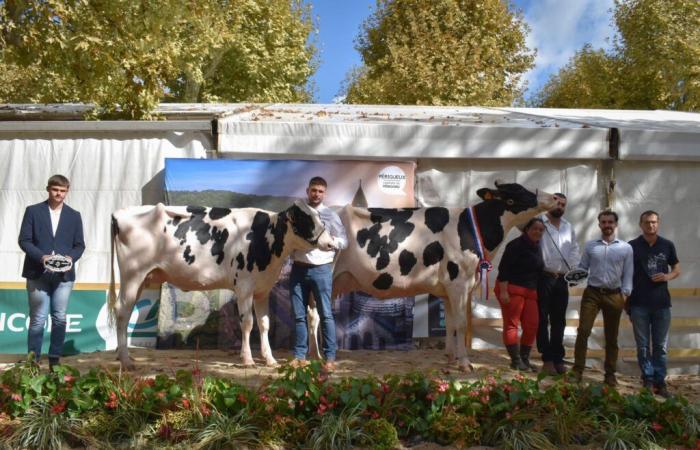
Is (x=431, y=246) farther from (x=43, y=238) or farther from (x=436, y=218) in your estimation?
(x=43, y=238)

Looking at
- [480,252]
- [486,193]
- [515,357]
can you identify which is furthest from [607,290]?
[486,193]

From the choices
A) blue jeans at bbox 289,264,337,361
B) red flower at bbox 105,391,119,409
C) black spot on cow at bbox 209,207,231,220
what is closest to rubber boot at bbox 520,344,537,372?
blue jeans at bbox 289,264,337,361

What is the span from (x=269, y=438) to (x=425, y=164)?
4599 millimetres

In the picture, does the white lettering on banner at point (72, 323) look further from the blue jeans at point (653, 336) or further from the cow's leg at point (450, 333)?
the blue jeans at point (653, 336)

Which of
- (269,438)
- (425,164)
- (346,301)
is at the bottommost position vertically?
(269,438)

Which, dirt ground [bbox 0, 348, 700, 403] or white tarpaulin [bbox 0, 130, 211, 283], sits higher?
white tarpaulin [bbox 0, 130, 211, 283]

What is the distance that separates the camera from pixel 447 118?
9664 millimetres

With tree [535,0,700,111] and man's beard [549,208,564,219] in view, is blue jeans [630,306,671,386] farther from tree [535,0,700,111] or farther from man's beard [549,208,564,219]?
tree [535,0,700,111]

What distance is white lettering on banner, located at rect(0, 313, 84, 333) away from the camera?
8031mm

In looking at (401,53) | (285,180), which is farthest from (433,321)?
(401,53)

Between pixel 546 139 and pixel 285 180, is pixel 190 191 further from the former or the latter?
pixel 546 139

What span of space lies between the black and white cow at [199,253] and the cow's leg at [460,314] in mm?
1735

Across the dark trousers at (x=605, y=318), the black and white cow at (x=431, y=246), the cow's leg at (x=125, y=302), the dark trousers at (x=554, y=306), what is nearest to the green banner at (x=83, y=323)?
the cow's leg at (x=125, y=302)

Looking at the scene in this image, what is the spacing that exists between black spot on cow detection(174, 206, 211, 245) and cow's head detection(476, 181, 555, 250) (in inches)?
117
